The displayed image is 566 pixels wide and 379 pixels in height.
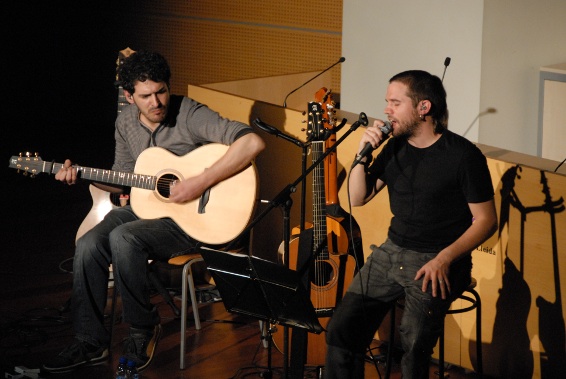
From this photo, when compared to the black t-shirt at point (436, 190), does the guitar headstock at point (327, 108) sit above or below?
above

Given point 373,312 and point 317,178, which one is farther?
point 317,178

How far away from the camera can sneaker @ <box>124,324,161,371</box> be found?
4.12 m

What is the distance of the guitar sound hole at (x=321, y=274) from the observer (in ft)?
13.2

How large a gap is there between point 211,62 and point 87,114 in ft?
6.73

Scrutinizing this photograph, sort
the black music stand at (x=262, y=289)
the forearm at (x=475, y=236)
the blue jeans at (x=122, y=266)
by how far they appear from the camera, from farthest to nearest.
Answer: the blue jeans at (x=122, y=266), the forearm at (x=475, y=236), the black music stand at (x=262, y=289)

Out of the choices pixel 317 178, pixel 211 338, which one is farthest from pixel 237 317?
pixel 317 178

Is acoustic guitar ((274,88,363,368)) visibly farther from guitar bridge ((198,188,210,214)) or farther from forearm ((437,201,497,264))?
forearm ((437,201,497,264))

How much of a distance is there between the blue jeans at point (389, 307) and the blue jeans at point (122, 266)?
1.09 metres

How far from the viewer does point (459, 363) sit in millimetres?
4219

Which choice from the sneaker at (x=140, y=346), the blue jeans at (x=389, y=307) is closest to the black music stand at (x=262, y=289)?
the blue jeans at (x=389, y=307)

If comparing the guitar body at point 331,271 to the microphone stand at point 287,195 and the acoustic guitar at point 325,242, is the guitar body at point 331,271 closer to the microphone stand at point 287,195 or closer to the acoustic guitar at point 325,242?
the acoustic guitar at point 325,242

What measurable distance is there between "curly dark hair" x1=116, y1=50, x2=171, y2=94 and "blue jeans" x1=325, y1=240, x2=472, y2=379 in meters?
1.48

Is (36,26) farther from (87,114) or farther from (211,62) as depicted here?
(211,62)

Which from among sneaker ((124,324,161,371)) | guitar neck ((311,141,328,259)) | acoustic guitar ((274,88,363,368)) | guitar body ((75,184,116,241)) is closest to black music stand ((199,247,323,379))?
acoustic guitar ((274,88,363,368))
